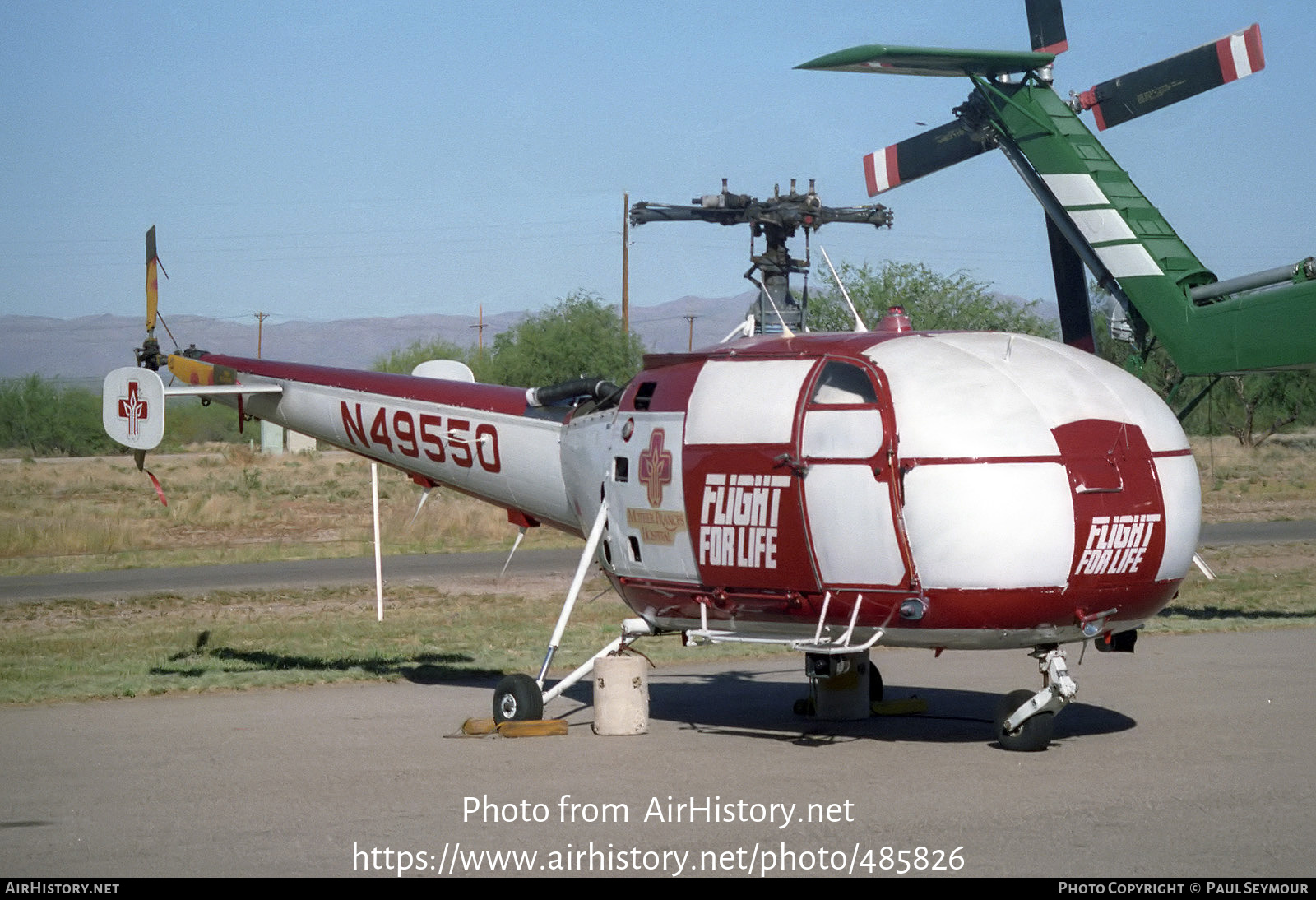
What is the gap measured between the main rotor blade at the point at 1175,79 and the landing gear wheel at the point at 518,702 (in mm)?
12412

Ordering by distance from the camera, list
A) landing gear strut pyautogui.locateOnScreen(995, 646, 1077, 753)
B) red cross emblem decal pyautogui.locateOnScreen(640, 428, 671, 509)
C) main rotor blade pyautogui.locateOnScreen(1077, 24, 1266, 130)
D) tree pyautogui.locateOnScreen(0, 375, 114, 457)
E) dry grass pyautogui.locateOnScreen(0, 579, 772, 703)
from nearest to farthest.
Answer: landing gear strut pyautogui.locateOnScreen(995, 646, 1077, 753) < red cross emblem decal pyautogui.locateOnScreen(640, 428, 671, 509) < dry grass pyautogui.locateOnScreen(0, 579, 772, 703) < main rotor blade pyautogui.locateOnScreen(1077, 24, 1266, 130) < tree pyautogui.locateOnScreen(0, 375, 114, 457)

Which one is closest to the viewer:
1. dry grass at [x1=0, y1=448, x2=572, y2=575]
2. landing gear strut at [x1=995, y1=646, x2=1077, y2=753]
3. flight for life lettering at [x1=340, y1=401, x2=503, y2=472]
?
landing gear strut at [x1=995, y1=646, x2=1077, y2=753]

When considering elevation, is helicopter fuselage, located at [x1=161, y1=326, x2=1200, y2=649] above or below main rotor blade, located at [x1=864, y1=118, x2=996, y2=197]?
below

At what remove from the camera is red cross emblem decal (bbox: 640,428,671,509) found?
10.8m

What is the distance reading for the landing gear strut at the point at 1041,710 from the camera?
998cm

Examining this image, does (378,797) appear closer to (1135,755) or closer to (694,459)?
(694,459)

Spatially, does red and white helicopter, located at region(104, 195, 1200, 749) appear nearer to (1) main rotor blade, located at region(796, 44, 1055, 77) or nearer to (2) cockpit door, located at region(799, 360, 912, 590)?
(2) cockpit door, located at region(799, 360, 912, 590)

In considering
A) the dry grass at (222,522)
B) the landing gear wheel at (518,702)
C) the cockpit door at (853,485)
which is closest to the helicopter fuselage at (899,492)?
the cockpit door at (853,485)

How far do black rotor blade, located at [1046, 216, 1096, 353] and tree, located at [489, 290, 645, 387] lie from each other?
36.3 meters

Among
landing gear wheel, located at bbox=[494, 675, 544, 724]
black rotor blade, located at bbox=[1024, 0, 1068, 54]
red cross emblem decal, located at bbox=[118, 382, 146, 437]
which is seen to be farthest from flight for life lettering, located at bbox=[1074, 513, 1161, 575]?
black rotor blade, located at bbox=[1024, 0, 1068, 54]

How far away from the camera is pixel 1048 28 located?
2047cm

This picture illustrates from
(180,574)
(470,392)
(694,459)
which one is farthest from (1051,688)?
(180,574)

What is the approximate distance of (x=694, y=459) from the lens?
34.4 ft
